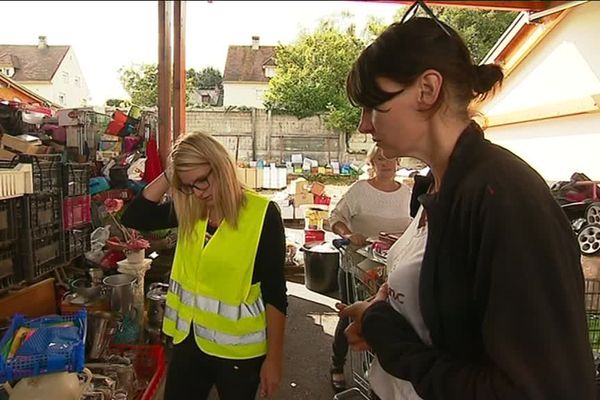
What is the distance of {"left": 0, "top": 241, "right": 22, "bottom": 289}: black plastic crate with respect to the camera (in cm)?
272

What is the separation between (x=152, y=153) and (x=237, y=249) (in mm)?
2903

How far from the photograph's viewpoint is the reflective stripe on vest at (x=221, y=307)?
5.11 ft

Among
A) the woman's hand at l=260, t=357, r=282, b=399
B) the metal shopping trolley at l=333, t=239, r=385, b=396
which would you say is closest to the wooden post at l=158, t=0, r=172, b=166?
the metal shopping trolley at l=333, t=239, r=385, b=396

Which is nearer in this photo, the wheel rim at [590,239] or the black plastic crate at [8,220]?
the wheel rim at [590,239]

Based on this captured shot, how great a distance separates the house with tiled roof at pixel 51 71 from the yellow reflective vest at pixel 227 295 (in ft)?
37.2

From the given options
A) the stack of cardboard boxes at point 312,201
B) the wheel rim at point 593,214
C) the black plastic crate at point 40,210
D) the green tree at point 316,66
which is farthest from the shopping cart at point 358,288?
the green tree at point 316,66

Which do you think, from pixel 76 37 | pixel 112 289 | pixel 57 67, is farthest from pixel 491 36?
pixel 112 289

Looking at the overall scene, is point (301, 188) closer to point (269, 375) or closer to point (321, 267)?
point (321, 267)

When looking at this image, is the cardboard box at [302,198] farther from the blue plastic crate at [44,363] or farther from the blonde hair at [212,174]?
the blonde hair at [212,174]

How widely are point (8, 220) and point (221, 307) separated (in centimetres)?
190

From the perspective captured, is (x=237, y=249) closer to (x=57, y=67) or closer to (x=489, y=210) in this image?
→ (x=489, y=210)

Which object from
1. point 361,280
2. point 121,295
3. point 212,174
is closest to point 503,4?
point 361,280

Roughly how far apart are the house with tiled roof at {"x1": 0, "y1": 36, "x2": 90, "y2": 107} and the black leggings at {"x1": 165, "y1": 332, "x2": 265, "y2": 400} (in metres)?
11.3

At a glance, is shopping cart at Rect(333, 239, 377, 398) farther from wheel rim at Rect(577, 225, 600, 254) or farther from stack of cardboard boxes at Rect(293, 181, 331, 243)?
stack of cardboard boxes at Rect(293, 181, 331, 243)
